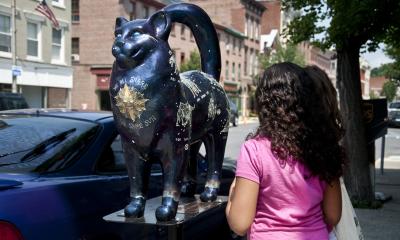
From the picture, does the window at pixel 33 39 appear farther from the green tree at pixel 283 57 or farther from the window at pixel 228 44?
the green tree at pixel 283 57

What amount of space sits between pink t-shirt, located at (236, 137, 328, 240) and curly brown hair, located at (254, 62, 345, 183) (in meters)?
0.04

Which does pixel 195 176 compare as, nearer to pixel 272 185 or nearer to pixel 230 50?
pixel 272 185

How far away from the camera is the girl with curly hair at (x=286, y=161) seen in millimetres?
2100

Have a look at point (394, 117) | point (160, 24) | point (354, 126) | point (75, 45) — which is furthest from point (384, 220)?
point (75, 45)

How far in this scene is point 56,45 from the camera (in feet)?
86.3

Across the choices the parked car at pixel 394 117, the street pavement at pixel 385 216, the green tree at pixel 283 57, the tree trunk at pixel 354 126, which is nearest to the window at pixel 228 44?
the green tree at pixel 283 57

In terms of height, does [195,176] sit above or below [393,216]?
above

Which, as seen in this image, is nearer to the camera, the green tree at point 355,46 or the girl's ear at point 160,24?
the girl's ear at point 160,24

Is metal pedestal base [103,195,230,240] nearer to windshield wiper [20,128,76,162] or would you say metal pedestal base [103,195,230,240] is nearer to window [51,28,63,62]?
windshield wiper [20,128,76,162]

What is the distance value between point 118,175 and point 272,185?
130cm

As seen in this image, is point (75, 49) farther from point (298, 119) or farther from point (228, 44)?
point (298, 119)

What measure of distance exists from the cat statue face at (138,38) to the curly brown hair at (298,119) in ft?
1.73

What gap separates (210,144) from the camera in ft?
9.80

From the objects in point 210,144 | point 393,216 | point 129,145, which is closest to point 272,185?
point 129,145
